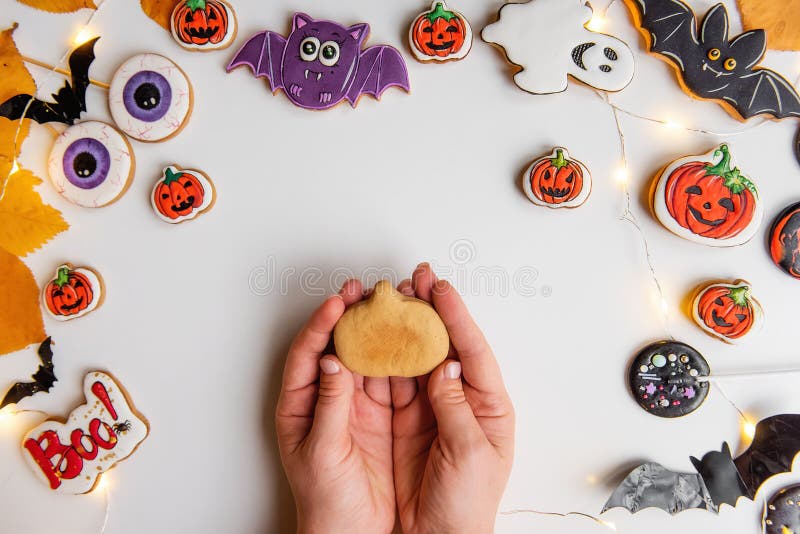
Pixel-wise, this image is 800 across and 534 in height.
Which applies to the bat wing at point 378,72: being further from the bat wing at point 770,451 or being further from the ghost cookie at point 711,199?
the bat wing at point 770,451

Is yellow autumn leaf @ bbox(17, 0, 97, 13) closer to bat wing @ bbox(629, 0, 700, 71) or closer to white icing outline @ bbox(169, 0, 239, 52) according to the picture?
white icing outline @ bbox(169, 0, 239, 52)

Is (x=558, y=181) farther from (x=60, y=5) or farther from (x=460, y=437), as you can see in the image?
(x=60, y=5)

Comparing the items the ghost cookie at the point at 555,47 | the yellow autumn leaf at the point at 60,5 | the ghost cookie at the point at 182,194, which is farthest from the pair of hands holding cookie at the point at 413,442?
the yellow autumn leaf at the point at 60,5

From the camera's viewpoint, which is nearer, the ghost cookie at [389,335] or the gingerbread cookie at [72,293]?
the ghost cookie at [389,335]

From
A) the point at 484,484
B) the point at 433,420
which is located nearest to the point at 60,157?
the point at 433,420

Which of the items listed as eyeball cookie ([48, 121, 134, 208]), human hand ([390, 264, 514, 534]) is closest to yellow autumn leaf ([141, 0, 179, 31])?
eyeball cookie ([48, 121, 134, 208])

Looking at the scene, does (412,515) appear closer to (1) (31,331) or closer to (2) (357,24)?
(1) (31,331)

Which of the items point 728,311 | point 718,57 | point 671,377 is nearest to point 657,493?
point 671,377

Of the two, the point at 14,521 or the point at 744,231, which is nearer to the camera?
the point at 744,231
